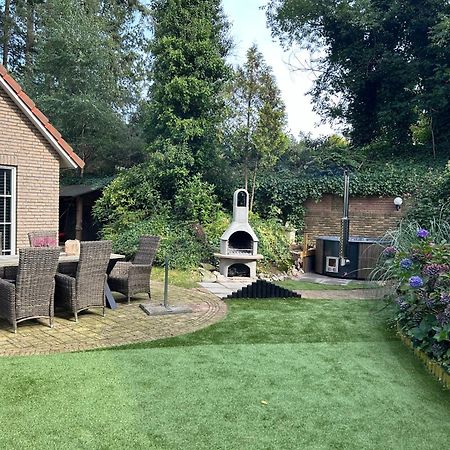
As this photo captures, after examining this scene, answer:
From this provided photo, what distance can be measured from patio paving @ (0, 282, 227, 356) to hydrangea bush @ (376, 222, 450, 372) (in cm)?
249

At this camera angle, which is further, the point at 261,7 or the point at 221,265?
the point at 261,7

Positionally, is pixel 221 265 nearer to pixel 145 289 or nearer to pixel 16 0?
pixel 145 289

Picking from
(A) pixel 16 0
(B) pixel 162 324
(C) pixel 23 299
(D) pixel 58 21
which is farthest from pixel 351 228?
(A) pixel 16 0

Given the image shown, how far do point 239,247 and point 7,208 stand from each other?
521 centimetres

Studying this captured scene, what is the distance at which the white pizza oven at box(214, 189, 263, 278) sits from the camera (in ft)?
30.6

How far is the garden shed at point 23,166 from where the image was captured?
8.98 m

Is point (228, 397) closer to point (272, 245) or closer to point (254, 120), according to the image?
point (272, 245)

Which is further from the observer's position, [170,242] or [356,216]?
[356,216]

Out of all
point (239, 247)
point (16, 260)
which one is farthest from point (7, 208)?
point (239, 247)

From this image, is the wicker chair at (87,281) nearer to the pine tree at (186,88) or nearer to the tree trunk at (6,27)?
the pine tree at (186,88)

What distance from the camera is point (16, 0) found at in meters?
19.2

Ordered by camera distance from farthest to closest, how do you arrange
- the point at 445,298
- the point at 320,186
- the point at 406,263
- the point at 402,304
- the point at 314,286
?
the point at 320,186
the point at 314,286
the point at 402,304
the point at 406,263
the point at 445,298

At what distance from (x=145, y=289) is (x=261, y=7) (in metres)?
17.8

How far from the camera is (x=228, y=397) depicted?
3.37 metres
